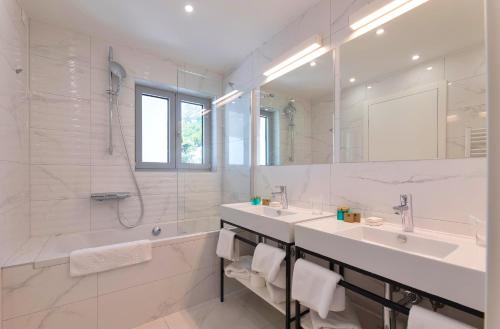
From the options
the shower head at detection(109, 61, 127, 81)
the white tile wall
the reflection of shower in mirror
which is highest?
the shower head at detection(109, 61, 127, 81)

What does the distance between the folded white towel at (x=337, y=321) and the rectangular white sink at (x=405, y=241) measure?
44cm

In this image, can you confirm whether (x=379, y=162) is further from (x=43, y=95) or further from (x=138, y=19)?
(x=43, y=95)

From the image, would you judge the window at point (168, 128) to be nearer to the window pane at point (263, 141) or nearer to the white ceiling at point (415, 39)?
the window pane at point (263, 141)

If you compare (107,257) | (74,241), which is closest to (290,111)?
(107,257)

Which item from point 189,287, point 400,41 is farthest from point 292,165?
point 189,287

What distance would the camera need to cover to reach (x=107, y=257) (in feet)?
5.50

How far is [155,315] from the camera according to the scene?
73.3 inches

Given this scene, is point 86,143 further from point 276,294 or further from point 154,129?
point 276,294

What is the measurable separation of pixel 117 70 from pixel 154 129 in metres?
0.68

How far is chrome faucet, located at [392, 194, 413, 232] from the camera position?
4.09 ft

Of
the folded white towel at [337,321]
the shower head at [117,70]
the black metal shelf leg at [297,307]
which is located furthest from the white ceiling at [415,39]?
the shower head at [117,70]

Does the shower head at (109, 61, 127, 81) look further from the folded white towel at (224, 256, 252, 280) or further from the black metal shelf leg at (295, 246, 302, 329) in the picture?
the black metal shelf leg at (295, 246, 302, 329)

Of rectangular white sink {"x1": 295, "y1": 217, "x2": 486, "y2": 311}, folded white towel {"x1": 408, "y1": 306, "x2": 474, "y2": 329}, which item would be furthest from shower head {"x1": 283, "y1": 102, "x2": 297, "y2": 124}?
folded white towel {"x1": 408, "y1": 306, "x2": 474, "y2": 329}

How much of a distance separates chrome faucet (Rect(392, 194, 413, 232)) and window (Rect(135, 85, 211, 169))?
214 centimetres
